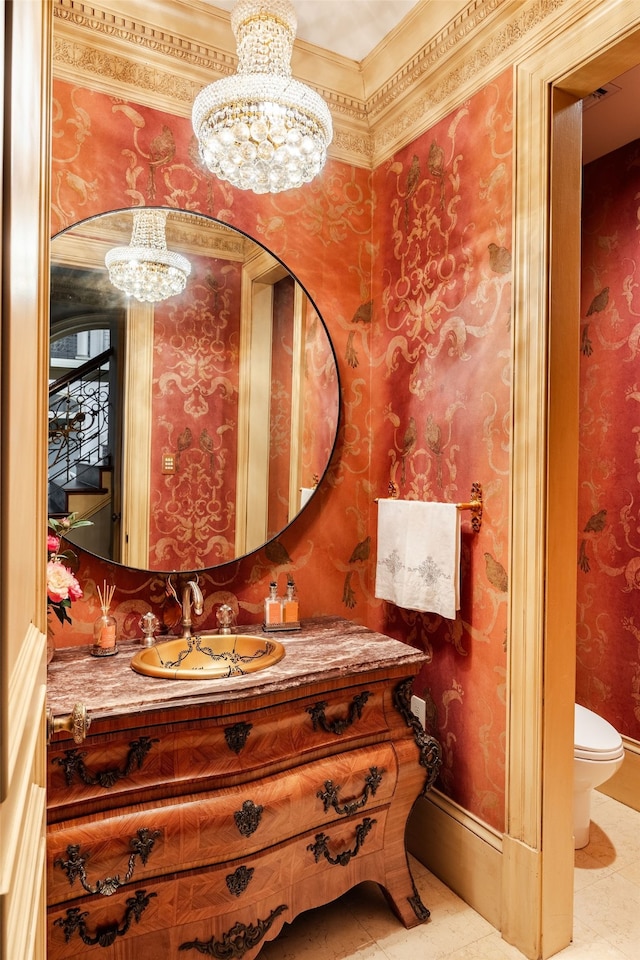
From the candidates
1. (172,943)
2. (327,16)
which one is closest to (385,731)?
(172,943)

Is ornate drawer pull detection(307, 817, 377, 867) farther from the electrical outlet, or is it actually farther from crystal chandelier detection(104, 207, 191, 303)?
crystal chandelier detection(104, 207, 191, 303)

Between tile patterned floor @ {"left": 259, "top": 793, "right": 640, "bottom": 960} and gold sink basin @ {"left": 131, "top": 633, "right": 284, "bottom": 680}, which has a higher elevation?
gold sink basin @ {"left": 131, "top": 633, "right": 284, "bottom": 680}

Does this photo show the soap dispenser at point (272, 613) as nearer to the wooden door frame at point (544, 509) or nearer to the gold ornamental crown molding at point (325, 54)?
the wooden door frame at point (544, 509)

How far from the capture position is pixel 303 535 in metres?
2.27

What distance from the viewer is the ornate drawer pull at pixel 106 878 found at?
1.31 meters

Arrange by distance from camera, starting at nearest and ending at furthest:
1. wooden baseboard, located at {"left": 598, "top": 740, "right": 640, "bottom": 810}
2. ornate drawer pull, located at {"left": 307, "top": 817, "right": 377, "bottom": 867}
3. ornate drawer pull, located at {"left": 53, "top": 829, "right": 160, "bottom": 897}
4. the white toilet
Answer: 1. ornate drawer pull, located at {"left": 53, "top": 829, "right": 160, "bottom": 897}
2. ornate drawer pull, located at {"left": 307, "top": 817, "right": 377, "bottom": 867}
3. the white toilet
4. wooden baseboard, located at {"left": 598, "top": 740, "right": 640, "bottom": 810}

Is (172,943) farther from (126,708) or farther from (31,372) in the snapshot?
(31,372)

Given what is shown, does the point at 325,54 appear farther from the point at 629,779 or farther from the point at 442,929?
the point at 629,779

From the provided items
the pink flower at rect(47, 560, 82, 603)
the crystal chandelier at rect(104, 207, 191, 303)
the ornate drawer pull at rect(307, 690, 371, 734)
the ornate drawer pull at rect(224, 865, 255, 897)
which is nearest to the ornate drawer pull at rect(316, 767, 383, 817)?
the ornate drawer pull at rect(307, 690, 371, 734)

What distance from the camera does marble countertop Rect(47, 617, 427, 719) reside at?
144 centimetres

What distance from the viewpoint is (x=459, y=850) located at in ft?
6.32

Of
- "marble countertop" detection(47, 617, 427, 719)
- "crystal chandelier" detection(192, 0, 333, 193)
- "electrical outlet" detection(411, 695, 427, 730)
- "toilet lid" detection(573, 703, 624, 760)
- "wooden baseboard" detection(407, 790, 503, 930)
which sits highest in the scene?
"crystal chandelier" detection(192, 0, 333, 193)

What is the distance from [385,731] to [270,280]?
1.56 m

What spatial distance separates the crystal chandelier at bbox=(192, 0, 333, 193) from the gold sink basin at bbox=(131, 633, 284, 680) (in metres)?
1.37
